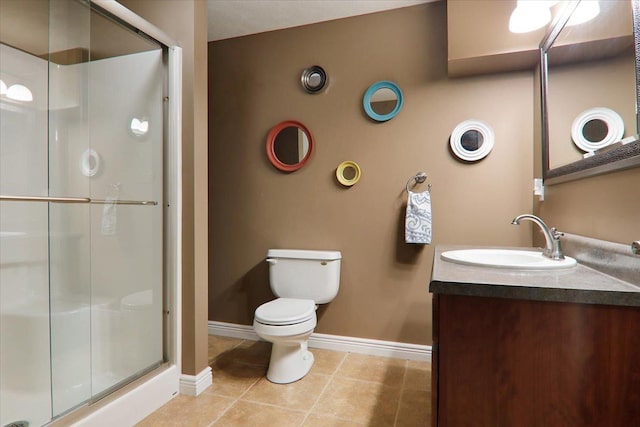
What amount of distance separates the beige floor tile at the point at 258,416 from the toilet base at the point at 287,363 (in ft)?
0.84

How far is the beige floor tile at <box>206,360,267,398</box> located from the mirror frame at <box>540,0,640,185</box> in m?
1.96

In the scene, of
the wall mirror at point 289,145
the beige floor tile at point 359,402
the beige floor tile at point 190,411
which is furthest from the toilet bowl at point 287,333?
the wall mirror at point 289,145

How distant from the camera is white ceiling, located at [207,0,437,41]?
2.28 m

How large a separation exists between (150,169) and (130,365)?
105cm

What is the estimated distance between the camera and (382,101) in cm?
239

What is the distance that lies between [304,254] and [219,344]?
3.24ft

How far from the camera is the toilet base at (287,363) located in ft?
6.74

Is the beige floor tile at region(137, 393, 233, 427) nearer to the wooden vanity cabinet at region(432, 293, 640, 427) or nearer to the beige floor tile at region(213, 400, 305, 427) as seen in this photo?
the beige floor tile at region(213, 400, 305, 427)

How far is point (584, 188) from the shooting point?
1407 millimetres

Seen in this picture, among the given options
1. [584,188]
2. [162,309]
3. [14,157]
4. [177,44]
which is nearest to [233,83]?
[177,44]

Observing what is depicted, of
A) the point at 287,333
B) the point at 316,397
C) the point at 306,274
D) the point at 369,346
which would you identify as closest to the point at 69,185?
the point at 287,333

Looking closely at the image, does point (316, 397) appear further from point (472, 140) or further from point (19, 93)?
point (19, 93)

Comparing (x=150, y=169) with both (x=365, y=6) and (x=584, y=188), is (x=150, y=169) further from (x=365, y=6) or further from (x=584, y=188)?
(x=584, y=188)

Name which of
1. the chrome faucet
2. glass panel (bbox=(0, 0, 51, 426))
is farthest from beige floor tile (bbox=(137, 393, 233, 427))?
the chrome faucet
